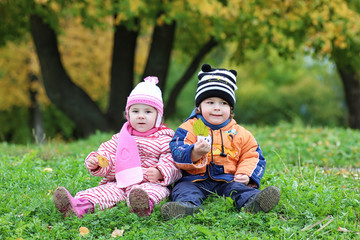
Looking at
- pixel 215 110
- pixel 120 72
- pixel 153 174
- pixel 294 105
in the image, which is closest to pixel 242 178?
pixel 215 110

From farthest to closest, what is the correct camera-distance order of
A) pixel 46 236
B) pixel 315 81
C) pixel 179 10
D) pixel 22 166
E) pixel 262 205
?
pixel 315 81 < pixel 179 10 < pixel 22 166 < pixel 262 205 < pixel 46 236

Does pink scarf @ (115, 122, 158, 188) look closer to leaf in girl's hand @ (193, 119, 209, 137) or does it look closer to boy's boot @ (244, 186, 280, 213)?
leaf in girl's hand @ (193, 119, 209, 137)

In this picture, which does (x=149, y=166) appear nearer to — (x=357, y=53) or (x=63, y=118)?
(x=357, y=53)

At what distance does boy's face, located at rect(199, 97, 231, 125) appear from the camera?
396 centimetres

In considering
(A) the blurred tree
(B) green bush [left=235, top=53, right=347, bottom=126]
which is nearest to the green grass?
(A) the blurred tree

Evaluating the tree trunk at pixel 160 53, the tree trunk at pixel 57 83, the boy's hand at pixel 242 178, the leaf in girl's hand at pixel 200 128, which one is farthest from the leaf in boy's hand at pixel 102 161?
the tree trunk at pixel 57 83

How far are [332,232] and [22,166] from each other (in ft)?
11.0

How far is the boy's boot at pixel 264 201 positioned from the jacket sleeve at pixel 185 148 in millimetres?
509

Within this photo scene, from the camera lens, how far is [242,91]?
75.5ft

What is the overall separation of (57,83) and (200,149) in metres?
8.09

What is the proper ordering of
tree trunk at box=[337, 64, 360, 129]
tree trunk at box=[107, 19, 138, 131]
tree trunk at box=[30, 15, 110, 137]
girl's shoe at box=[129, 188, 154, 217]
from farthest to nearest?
tree trunk at box=[337, 64, 360, 129], tree trunk at box=[107, 19, 138, 131], tree trunk at box=[30, 15, 110, 137], girl's shoe at box=[129, 188, 154, 217]

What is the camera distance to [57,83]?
10953 millimetres

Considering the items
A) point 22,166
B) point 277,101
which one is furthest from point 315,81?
point 22,166

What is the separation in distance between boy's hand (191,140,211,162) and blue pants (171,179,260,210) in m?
0.30
